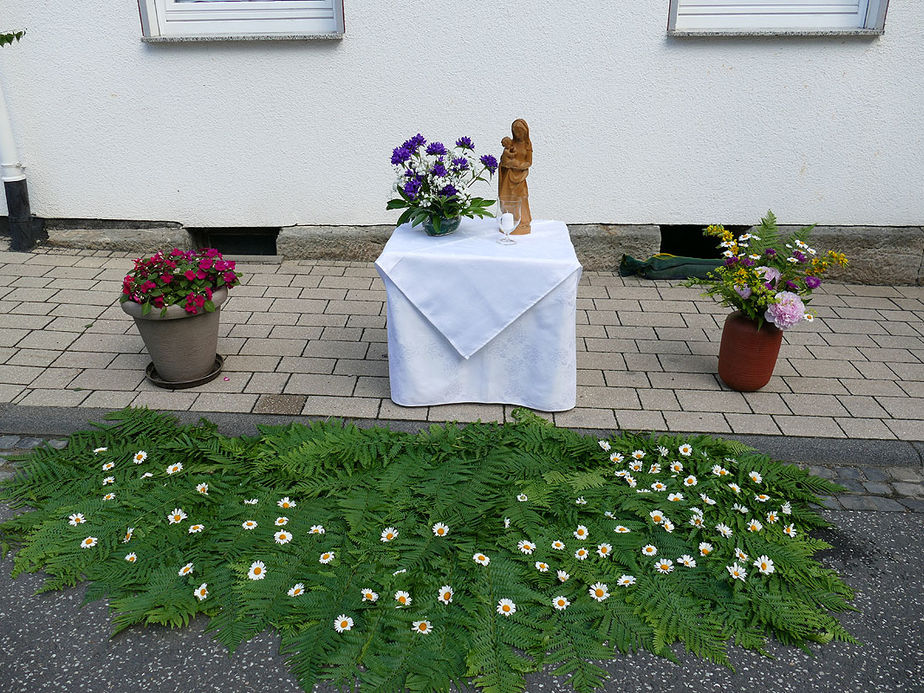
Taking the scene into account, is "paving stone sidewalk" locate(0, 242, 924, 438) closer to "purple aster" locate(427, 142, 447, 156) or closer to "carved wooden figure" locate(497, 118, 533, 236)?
"carved wooden figure" locate(497, 118, 533, 236)

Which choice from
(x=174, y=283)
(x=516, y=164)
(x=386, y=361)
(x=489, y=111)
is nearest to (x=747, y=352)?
Result: (x=516, y=164)

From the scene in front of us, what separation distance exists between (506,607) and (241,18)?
494 centimetres

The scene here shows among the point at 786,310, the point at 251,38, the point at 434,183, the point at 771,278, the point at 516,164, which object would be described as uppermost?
the point at 251,38

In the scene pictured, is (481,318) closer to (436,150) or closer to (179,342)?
(436,150)

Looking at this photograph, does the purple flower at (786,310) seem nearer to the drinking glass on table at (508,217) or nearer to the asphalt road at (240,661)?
the drinking glass on table at (508,217)

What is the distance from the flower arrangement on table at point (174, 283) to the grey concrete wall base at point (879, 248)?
4.26m

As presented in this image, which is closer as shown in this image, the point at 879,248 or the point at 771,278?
the point at 771,278

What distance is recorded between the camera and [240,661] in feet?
8.68

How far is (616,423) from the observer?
159 inches

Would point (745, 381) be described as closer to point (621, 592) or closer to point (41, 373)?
point (621, 592)

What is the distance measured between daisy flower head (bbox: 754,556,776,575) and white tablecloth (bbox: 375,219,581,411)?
1.32 m

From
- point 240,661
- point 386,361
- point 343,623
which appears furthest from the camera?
point 386,361

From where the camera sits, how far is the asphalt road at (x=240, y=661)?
101 inches

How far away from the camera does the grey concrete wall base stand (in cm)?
594
